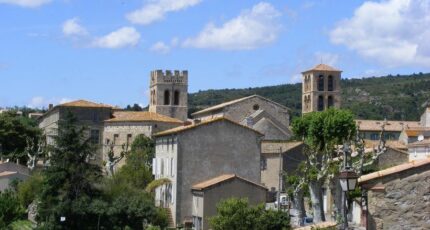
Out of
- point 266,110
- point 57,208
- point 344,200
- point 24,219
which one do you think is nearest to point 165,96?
point 266,110

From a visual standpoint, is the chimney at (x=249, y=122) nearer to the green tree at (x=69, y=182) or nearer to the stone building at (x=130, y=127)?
the stone building at (x=130, y=127)

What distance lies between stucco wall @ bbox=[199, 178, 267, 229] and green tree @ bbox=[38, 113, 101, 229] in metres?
6.89

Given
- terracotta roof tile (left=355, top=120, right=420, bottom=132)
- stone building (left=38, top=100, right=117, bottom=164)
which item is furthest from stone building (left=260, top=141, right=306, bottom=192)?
terracotta roof tile (left=355, top=120, right=420, bottom=132)

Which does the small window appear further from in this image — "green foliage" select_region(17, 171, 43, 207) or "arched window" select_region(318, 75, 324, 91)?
"green foliage" select_region(17, 171, 43, 207)

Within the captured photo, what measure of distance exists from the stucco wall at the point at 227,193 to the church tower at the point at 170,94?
69.5 m

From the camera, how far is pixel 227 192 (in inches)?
2064

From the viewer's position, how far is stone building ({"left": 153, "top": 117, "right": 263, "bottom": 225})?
5688 cm

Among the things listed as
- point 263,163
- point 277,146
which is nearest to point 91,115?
point 277,146

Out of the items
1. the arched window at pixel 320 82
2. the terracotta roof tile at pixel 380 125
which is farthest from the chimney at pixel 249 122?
the arched window at pixel 320 82

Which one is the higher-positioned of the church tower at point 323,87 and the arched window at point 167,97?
the church tower at point 323,87

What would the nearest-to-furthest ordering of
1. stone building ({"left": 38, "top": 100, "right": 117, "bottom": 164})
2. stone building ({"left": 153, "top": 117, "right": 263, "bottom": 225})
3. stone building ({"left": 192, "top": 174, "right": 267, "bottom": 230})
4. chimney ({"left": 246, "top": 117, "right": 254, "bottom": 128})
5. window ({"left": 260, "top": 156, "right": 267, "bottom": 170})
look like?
stone building ({"left": 192, "top": 174, "right": 267, "bottom": 230}), stone building ({"left": 153, "top": 117, "right": 263, "bottom": 225}), window ({"left": 260, "top": 156, "right": 267, "bottom": 170}), chimney ({"left": 246, "top": 117, "right": 254, "bottom": 128}), stone building ({"left": 38, "top": 100, "right": 117, "bottom": 164})

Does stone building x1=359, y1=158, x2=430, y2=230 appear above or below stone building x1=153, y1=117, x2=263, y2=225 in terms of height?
below

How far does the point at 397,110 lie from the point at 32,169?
137 m

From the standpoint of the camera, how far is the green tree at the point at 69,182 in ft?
159
